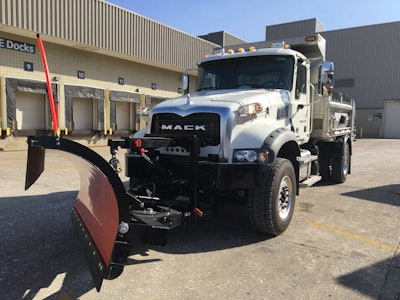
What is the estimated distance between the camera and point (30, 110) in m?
15.7

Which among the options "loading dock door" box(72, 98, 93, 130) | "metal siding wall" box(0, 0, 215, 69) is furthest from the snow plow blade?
"loading dock door" box(72, 98, 93, 130)

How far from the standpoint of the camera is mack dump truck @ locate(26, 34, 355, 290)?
3053 mm

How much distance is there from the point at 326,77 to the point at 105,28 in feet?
45.1

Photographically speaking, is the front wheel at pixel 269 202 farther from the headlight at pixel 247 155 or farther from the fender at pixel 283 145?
the headlight at pixel 247 155

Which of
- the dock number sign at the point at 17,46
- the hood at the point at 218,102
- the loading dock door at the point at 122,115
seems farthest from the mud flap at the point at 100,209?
the loading dock door at the point at 122,115

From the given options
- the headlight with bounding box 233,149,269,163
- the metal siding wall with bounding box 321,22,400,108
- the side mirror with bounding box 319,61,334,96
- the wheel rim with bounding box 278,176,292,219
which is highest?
the metal siding wall with bounding box 321,22,400,108

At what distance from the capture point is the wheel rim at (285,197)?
4715 mm

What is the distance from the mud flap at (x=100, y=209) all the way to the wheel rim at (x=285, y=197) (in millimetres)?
2114

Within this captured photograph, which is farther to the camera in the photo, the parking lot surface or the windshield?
the windshield

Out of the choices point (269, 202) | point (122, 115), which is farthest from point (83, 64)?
point (269, 202)

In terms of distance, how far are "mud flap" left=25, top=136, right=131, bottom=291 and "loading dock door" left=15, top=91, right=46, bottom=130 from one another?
1315 cm

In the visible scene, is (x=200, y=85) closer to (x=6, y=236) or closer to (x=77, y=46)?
(x=6, y=236)

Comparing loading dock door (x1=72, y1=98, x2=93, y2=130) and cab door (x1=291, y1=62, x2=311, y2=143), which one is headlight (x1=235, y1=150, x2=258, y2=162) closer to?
cab door (x1=291, y1=62, x2=311, y2=143)

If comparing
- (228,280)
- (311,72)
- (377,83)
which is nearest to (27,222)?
(228,280)
